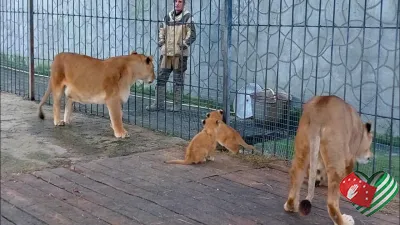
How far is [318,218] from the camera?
4.06 meters

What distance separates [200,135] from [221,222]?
5.21 feet

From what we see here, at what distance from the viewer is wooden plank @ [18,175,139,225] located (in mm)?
3932

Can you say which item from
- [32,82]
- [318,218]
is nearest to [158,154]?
[318,218]

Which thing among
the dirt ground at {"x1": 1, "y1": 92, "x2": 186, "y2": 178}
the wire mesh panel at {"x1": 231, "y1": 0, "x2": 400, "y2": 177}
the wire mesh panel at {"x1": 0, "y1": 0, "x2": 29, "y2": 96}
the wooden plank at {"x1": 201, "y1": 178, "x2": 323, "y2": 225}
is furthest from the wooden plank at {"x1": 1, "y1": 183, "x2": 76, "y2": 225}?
the wire mesh panel at {"x1": 0, "y1": 0, "x2": 29, "y2": 96}

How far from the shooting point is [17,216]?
388 cm

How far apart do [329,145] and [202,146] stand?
1816 mm

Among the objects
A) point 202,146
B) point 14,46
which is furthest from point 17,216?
point 14,46

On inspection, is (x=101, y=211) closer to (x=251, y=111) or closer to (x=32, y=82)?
(x=251, y=111)

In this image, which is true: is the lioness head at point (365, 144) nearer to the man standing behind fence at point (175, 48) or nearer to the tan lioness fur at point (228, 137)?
the tan lioness fur at point (228, 137)

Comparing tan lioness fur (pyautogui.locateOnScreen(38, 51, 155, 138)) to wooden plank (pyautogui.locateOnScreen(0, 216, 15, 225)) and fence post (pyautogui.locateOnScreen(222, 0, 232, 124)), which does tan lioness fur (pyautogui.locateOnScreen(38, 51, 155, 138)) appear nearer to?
fence post (pyautogui.locateOnScreen(222, 0, 232, 124))

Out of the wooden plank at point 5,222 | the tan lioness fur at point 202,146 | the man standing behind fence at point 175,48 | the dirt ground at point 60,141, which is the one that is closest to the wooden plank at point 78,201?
the dirt ground at point 60,141

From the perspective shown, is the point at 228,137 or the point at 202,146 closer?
the point at 202,146

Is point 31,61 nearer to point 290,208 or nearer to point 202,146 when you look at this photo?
point 202,146

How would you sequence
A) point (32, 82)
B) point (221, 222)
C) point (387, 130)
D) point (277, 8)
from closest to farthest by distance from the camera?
point (221, 222)
point (387, 130)
point (277, 8)
point (32, 82)
